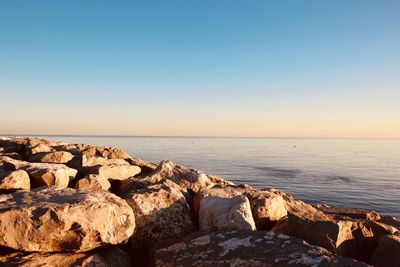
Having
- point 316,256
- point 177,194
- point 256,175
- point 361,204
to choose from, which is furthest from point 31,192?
point 256,175

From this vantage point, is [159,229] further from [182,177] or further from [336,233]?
[336,233]

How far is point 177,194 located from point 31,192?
2.54 metres

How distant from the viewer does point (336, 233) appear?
6.17 meters

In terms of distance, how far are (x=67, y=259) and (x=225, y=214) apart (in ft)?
8.81

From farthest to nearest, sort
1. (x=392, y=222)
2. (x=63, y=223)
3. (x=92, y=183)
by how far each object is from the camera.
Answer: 1. (x=392, y=222)
2. (x=92, y=183)
3. (x=63, y=223)

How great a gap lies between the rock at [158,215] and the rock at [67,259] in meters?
0.67

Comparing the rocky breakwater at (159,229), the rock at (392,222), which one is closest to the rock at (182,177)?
the rocky breakwater at (159,229)

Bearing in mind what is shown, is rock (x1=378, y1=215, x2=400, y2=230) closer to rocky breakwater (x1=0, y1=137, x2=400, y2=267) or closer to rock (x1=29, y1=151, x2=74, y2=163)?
rocky breakwater (x1=0, y1=137, x2=400, y2=267)

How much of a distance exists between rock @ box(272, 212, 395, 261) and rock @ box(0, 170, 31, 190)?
4.99 metres

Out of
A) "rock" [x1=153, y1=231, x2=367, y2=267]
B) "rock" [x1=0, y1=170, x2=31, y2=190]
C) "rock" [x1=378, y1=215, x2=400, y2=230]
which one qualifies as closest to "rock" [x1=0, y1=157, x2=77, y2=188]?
"rock" [x1=0, y1=170, x2=31, y2=190]

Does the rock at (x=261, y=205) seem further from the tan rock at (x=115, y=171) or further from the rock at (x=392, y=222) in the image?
the rock at (x=392, y=222)

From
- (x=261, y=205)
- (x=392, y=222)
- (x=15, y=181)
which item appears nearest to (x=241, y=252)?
(x=261, y=205)

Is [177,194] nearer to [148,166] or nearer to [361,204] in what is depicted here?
[148,166]

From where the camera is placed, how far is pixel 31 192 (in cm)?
578
